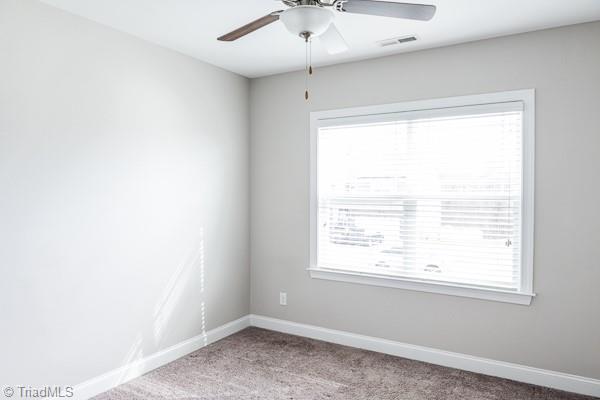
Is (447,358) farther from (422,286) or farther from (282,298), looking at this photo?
(282,298)

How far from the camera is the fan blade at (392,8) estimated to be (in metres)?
2.03

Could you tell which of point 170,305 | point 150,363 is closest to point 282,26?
point 170,305

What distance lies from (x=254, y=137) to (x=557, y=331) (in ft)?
10.3

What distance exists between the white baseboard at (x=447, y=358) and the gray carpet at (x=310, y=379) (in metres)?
0.06

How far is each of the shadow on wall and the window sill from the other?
105cm

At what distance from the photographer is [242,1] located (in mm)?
2617

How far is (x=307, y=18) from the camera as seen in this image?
6.57ft

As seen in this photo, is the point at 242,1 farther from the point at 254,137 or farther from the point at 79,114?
the point at 254,137

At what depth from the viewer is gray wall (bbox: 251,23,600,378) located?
2953 mm

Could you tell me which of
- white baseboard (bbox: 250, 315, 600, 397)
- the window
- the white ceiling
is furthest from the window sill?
the white ceiling

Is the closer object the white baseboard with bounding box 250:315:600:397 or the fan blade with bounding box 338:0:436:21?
the fan blade with bounding box 338:0:436:21

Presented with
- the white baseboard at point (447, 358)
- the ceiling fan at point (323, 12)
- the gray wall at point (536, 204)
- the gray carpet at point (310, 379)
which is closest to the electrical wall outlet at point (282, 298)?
the gray wall at point (536, 204)
